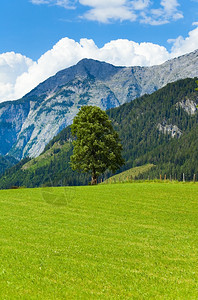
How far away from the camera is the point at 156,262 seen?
17953 millimetres

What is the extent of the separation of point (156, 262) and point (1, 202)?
28.0 metres

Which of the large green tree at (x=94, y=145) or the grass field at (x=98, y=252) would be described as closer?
the grass field at (x=98, y=252)

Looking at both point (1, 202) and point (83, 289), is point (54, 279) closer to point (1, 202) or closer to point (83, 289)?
point (83, 289)

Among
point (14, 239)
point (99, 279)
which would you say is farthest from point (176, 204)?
point (99, 279)

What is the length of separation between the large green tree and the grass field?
38.2m

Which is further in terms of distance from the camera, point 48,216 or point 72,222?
point 48,216

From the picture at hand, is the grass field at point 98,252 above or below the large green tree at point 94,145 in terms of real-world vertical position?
below

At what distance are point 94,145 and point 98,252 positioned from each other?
5852cm

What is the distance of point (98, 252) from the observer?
753 inches

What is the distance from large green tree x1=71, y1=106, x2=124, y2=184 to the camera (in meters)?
76.6

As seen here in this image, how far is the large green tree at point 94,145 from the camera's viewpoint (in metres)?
76.6

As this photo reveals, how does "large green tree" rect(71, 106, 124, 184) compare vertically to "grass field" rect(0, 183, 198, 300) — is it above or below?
above

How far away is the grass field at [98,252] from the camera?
1359cm

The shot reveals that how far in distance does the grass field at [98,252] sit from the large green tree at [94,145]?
38206mm
